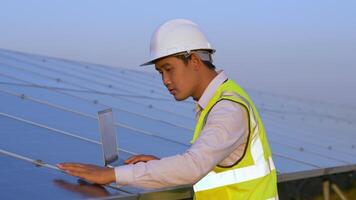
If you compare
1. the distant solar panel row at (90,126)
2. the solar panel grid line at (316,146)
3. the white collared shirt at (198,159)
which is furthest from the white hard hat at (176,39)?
the solar panel grid line at (316,146)

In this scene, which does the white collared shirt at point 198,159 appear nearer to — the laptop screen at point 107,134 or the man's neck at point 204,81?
the man's neck at point 204,81

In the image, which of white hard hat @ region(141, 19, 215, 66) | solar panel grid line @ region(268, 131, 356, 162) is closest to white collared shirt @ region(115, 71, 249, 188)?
white hard hat @ region(141, 19, 215, 66)

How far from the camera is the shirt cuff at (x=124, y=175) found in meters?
3.12

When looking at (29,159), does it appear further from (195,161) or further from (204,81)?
(195,161)

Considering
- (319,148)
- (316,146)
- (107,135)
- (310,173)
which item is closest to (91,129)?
(310,173)

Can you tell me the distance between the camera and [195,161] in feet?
10.1

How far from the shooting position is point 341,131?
17.0m

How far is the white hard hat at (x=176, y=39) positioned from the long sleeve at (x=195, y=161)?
415 millimetres

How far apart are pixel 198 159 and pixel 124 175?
0.36 metres

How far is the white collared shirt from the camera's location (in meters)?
3.08

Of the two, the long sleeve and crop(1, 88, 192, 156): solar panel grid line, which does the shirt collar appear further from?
crop(1, 88, 192, 156): solar panel grid line

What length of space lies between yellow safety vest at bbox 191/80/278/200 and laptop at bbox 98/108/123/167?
2.76 feet

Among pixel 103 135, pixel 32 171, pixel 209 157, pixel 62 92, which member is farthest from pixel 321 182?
pixel 209 157

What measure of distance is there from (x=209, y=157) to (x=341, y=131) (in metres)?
14.5
